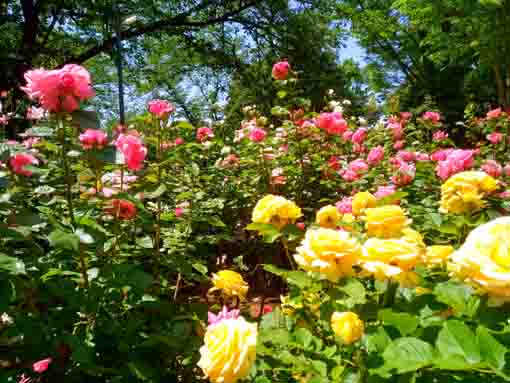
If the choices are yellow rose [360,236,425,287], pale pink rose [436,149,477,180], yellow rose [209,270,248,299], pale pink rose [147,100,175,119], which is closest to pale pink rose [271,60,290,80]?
pale pink rose [147,100,175,119]

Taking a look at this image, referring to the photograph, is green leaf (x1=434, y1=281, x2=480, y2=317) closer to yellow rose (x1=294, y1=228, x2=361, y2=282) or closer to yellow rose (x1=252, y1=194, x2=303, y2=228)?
yellow rose (x1=294, y1=228, x2=361, y2=282)

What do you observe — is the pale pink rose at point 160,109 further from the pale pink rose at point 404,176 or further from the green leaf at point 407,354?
the green leaf at point 407,354

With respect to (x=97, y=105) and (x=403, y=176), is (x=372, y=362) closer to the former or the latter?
(x=403, y=176)

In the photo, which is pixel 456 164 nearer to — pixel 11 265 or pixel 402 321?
pixel 402 321

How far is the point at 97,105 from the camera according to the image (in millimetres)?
15883

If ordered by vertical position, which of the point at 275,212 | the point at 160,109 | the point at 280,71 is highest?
the point at 280,71

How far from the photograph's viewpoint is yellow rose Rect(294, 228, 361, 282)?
2.41ft

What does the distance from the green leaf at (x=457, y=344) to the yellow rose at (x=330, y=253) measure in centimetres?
18

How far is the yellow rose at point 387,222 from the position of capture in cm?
87

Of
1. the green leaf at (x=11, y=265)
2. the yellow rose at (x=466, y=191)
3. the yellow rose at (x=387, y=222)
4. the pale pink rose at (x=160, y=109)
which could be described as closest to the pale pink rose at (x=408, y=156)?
the pale pink rose at (x=160, y=109)

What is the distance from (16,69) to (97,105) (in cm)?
809

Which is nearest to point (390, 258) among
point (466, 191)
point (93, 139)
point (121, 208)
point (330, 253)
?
point (330, 253)

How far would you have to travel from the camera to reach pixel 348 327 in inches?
28.9

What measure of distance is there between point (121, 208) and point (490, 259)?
3.89ft
